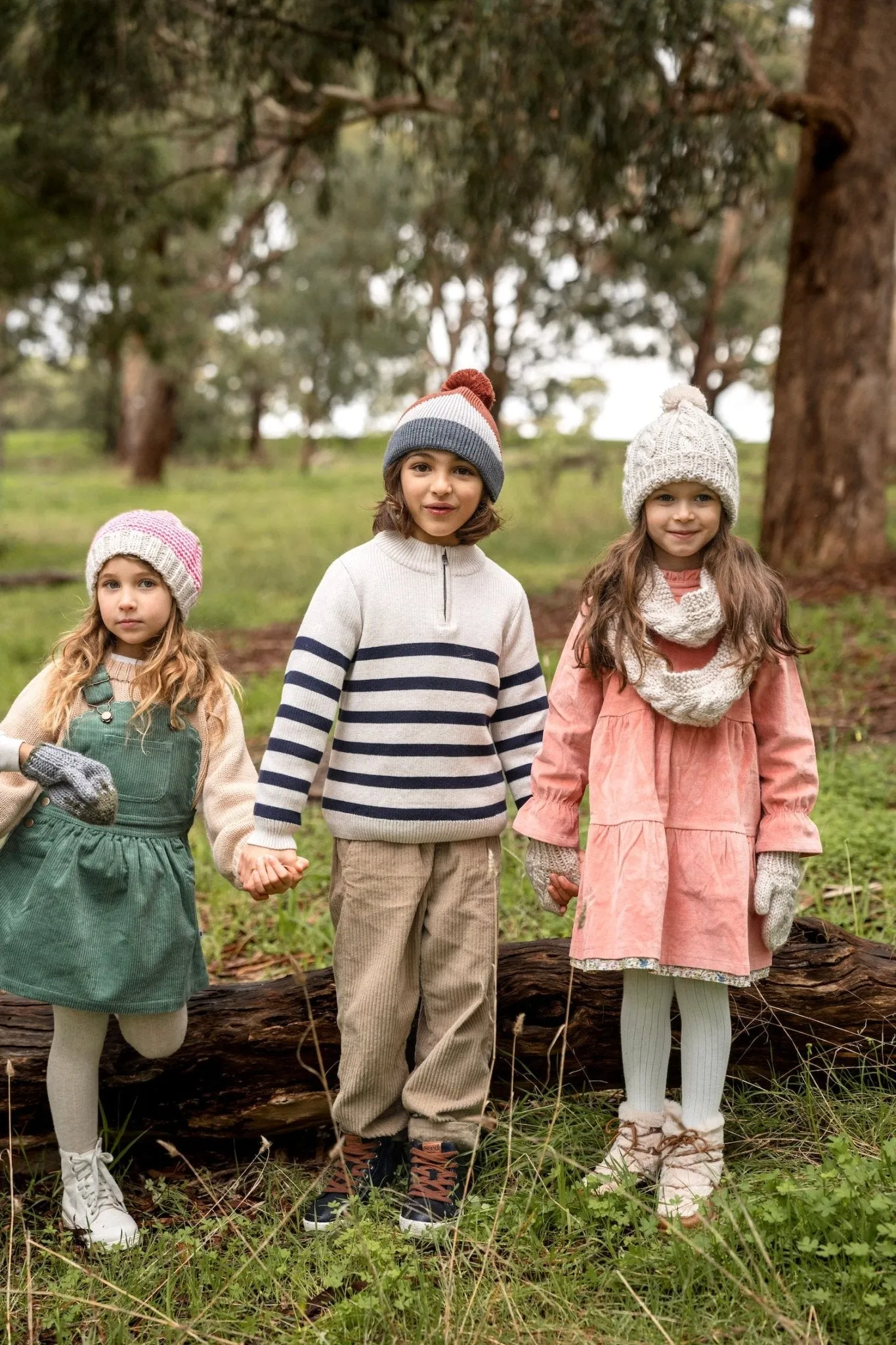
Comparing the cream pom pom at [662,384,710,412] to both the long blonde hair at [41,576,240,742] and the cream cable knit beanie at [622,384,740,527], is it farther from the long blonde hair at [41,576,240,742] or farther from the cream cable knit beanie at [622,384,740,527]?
the long blonde hair at [41,576,240,742]

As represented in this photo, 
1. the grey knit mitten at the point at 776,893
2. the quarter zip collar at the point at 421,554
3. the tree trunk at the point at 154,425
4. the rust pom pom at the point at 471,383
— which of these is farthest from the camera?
the tree trunk at the point at 154,425

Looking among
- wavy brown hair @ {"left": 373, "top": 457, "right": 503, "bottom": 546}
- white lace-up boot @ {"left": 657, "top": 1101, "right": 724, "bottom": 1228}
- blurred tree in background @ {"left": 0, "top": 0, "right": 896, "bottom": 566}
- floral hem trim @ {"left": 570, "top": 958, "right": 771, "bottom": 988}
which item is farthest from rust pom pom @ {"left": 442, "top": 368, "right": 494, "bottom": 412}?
blurred tree in background @ {"left": 0, "top": 0, "right": 896, "bottom": 566}

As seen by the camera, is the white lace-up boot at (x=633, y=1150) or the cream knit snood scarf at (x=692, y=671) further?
the white lace-up boot at (x=633, y=1150)

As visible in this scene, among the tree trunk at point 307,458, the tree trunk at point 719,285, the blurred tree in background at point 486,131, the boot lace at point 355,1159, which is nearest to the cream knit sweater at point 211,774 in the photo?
the boot lace at point 355,1159

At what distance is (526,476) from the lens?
66.7ft

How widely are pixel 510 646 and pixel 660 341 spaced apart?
72.2 ft

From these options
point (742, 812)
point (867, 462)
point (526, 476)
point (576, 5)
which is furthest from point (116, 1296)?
point (526, 476)

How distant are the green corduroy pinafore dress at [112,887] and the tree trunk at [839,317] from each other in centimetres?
604

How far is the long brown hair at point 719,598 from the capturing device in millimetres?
2639

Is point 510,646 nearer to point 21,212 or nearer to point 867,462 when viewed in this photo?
point 867,462

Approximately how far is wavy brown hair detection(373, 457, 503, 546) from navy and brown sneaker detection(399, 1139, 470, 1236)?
1.34 metres

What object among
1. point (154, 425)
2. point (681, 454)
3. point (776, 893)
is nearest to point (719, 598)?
point (681, 454)

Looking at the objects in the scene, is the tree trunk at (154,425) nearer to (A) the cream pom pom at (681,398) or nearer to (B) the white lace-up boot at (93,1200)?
(A) the cream pom pom at (681,398)

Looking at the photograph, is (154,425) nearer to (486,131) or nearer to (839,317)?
(486,131)
